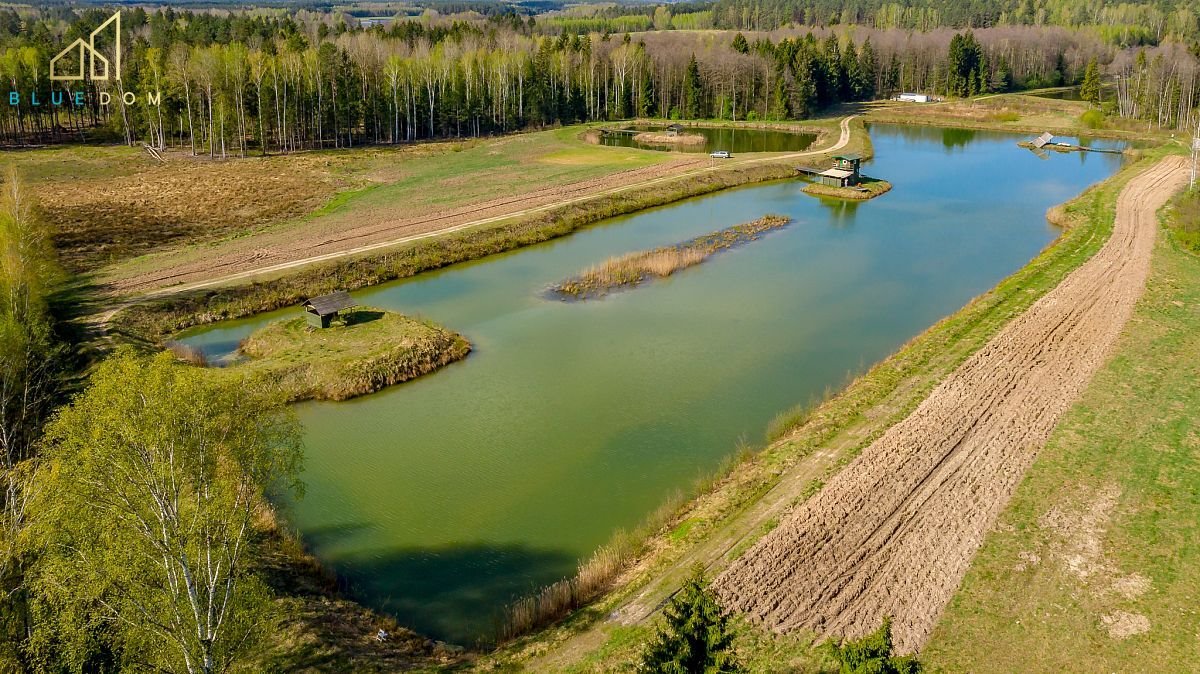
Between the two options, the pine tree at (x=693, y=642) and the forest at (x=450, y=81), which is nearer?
the pine tree at (x=693, y=642)

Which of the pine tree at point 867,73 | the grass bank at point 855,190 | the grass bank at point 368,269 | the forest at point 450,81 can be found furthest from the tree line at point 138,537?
the pine tree at point 867,73

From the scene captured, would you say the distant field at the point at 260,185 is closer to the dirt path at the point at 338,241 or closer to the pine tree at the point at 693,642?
the dirt path at the point at 338,241

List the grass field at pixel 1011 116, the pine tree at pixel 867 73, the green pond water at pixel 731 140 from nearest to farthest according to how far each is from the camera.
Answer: the green pond water at pixel 731 140 < the grass field at pixel 1011 116 < the pine tree at pixel 867 73

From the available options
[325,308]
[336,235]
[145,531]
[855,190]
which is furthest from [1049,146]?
[145,531]

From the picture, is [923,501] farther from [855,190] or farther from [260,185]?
[260,185]

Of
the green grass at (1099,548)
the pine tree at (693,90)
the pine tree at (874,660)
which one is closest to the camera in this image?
the pine tree at (874,660)

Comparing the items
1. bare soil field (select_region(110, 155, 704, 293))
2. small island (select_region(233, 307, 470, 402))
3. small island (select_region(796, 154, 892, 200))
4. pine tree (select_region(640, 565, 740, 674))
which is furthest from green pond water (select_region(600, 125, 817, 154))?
pine tree (select_region(640, 565, 740, 674))

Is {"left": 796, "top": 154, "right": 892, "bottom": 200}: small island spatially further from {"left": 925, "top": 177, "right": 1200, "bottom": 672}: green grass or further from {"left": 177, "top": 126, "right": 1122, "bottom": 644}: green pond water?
{"left": 925, "top": 177, "right": 1200, "bottom": 672}: green grass
